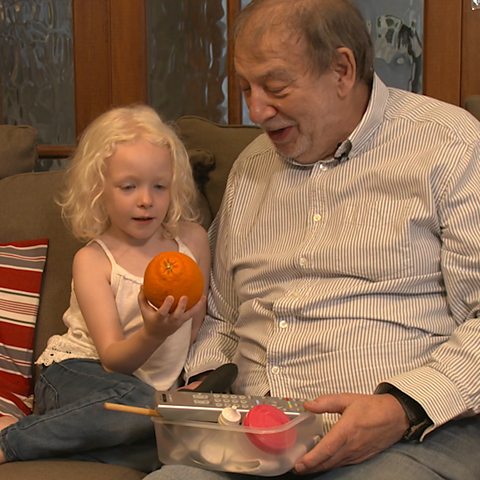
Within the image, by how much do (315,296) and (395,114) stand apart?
0.38 m

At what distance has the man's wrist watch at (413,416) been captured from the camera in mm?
1335

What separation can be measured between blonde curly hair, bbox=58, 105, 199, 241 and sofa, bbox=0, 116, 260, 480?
12cm

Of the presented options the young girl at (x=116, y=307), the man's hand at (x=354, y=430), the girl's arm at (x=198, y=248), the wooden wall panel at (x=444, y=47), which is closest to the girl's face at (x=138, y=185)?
the young girl at (x=116, y=307)

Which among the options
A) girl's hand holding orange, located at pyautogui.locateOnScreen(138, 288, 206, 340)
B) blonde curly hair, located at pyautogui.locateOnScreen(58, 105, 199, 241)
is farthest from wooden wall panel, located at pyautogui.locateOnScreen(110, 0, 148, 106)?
girl's hand holding orange, located at pyautogui.locateOnScreen(138, 288, 206, 340)

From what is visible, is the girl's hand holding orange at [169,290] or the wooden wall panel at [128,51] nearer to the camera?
the girl's hand holding orange at [169,290]

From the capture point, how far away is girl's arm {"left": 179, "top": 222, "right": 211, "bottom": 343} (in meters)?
1.79

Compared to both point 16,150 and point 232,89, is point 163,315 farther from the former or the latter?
point 232,89

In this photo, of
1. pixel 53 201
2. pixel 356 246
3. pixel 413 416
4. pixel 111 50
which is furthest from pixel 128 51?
pixel 413 416

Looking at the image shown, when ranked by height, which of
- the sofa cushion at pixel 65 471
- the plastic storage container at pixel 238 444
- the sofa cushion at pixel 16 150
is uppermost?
the sofa cushion at pixel 16 150

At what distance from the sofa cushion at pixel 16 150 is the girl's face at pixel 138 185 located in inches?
17.6

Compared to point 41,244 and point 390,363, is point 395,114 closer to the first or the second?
point 390,363

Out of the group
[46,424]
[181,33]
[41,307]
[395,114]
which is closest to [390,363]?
[395,114]

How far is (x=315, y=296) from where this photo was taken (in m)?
1.53

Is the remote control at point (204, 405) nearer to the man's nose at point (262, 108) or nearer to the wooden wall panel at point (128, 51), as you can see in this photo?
the man's nose at point (262, 108)
